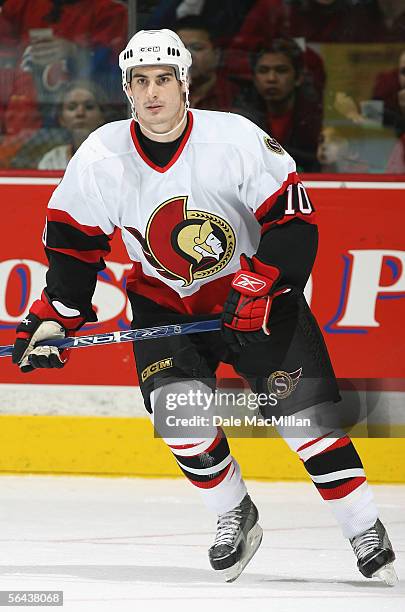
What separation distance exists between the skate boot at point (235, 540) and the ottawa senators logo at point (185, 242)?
557 mm

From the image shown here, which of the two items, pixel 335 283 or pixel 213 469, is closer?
pixel 213 469

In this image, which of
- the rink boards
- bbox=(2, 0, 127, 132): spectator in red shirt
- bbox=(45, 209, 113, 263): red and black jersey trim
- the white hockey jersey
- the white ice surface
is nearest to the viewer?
the white ice surface

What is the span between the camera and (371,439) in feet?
14.5

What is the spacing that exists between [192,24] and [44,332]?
1598mm

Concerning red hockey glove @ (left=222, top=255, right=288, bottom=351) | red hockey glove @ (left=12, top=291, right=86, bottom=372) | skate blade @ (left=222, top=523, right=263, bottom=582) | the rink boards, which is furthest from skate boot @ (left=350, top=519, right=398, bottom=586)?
the rink boards

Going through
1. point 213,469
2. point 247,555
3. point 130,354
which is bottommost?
point 130,354

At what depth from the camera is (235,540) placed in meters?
3.22

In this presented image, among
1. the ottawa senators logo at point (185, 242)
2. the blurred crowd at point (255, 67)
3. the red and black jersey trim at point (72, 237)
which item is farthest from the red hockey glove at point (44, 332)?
the blurred crowd at point (255, 67)

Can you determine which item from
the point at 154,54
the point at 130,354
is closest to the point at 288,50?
the point at 130,354

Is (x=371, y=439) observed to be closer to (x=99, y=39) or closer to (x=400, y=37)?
(x=400, y=37)

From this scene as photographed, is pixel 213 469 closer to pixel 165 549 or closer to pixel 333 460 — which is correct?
pixel 333 460

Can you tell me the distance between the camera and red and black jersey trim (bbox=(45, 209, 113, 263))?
3.24 meters

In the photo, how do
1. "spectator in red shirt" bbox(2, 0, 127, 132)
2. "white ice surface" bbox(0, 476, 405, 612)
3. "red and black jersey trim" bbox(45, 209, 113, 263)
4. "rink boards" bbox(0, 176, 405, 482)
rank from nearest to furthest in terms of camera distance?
"white ice surface" bbox(0, 476, 405, 612) → "red and black jersey trim" bbox(45, 209, 113, 263) → "rink boards" bbox(0, 176, 405, 482) → "spectator in red shirt" bbox(2, 0, 127, 132)

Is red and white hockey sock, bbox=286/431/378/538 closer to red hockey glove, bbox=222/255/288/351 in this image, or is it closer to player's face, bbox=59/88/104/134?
red hockey glove, bbox=222/255/288/351
